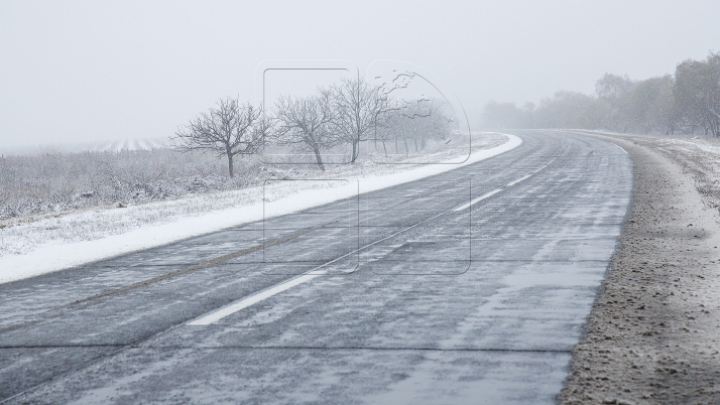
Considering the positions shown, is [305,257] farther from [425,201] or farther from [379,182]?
[379,182]

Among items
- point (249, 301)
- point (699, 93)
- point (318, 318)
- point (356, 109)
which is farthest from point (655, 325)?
point (699, 93)

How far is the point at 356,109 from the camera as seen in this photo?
1370 cm

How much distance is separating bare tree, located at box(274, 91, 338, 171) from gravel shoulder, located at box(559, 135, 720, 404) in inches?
245

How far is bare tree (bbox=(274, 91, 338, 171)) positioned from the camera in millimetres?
13242

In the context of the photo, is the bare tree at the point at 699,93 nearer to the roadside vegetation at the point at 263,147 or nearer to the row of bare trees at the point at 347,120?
the roadside vegetation at the point at 263,147

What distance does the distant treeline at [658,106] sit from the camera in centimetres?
5706

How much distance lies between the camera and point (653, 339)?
15.0 feet

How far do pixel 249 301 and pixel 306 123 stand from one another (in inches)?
442

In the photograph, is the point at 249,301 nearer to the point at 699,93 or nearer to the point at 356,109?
the point at 356,109

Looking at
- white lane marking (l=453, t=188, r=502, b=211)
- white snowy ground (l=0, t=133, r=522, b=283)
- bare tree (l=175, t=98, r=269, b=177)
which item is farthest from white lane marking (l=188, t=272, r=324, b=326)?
bare tree (l=175, t=98, r=269, b=177)

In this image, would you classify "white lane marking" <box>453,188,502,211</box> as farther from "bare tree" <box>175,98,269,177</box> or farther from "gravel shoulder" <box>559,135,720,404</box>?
"bare tree" <box>175,98,269,177</box>

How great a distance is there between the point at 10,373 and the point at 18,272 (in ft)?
15.5

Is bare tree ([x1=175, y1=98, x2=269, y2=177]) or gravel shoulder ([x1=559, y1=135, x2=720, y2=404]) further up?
bare tree ([x1=175, y1=98, x2=269, y2=177])

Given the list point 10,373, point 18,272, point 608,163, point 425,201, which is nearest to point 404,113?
point 425,201
